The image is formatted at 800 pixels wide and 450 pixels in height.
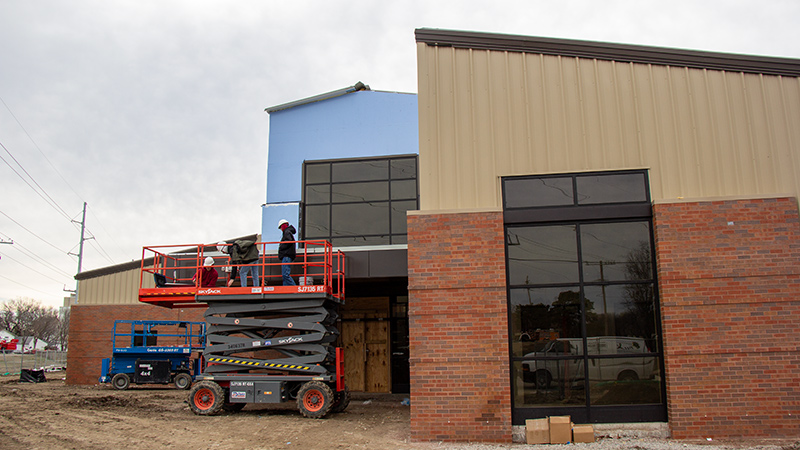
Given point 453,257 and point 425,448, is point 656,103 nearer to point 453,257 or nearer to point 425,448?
point 453,257

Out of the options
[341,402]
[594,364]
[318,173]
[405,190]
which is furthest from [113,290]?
[594,364]

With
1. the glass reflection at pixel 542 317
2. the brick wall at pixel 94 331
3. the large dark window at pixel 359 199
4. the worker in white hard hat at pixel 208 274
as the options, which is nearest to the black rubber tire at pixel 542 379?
the glass reflection at pixel 542 317

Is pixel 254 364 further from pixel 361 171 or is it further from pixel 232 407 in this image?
pixel 361 171

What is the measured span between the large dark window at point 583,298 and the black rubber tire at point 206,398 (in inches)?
261

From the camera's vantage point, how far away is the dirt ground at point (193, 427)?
984 cm

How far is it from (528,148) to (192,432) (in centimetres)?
812

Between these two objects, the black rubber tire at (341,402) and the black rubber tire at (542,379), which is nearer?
the black rubber tire at (542,379)

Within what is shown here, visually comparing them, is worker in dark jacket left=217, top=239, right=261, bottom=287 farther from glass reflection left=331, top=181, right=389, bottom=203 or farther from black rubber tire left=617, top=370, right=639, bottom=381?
black rubber tire left=617, top=370, right=639, bottom=381

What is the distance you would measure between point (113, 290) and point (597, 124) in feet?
63.9

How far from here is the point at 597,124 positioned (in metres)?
10.4

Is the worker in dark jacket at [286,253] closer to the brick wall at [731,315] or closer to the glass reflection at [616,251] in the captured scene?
the glass reflection at [616,251]

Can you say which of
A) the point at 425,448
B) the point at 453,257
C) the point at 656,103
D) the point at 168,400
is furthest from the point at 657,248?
the point at 168,400

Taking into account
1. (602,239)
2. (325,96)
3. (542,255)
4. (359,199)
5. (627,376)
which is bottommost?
(627,376)

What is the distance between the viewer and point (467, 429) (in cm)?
963
